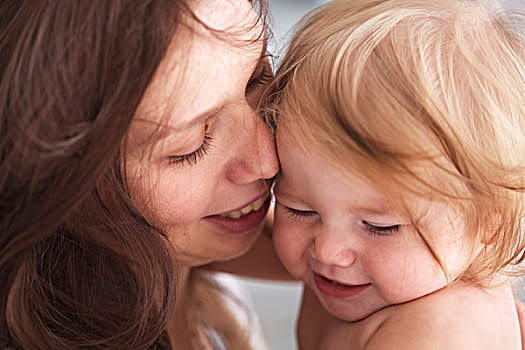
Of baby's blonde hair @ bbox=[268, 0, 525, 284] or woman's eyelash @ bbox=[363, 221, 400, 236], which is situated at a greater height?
baby's blonde hair @ bbox=[268, 0, 525, 284]

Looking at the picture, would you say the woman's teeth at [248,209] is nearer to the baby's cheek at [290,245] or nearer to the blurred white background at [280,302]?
the baby's cheek at [290,245]

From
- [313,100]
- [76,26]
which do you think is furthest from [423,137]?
[76,26]

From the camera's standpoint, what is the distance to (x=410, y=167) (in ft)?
2.43

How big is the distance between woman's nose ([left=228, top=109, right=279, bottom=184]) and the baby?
21 mm

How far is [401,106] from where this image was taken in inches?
29.2

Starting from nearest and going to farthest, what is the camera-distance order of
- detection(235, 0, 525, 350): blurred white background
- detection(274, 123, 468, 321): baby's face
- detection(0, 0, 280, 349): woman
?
detection(0, 0, 280, 349): woman → detection(274, 123, 468, 321): baby's face → detection(235, 0, 525, 350): blurred white background

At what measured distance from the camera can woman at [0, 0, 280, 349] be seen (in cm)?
67

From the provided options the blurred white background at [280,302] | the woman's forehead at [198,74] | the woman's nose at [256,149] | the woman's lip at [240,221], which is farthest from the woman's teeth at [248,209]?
the blurred white background at [280,302]

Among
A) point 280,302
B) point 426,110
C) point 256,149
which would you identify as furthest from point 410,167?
point 280,302

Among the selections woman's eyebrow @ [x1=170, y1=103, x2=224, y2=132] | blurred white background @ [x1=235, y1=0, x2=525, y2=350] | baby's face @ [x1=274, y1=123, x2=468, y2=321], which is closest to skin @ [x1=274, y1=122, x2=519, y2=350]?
baby's face @ [x1=274, y1=123, x2=468, y2=321]

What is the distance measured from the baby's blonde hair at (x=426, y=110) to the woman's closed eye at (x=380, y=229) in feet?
0.16

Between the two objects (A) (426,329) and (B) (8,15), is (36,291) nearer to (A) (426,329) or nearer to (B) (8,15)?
(B) (8,15)

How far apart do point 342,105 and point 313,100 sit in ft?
0.17

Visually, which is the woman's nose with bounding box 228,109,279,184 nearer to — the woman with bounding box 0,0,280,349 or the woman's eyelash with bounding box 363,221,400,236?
the woman with bounding box 0,0,280,349
